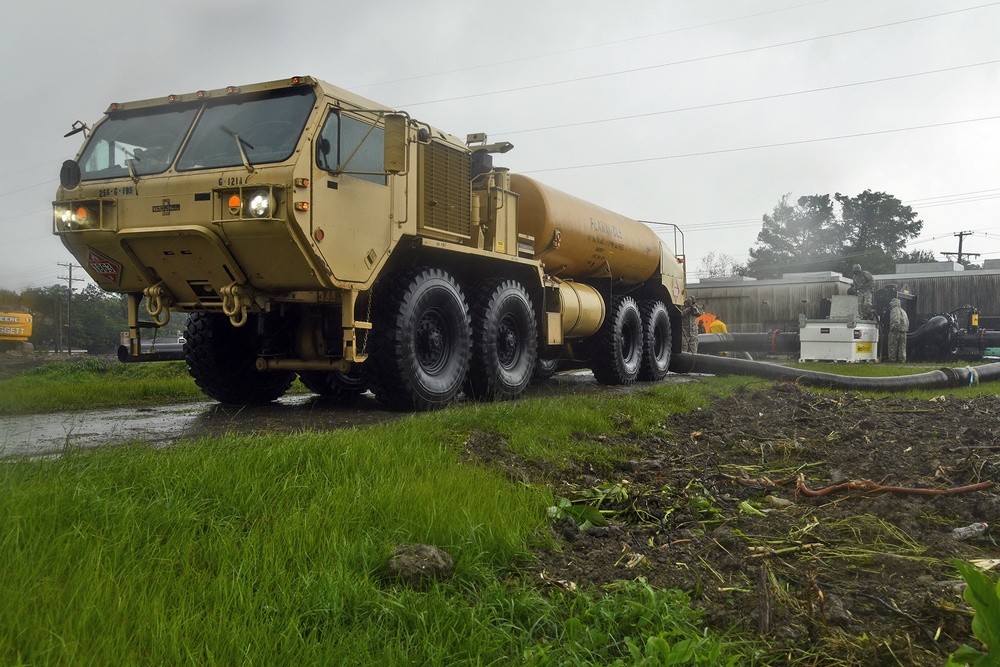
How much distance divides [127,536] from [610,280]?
10131mm

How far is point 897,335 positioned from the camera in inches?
880

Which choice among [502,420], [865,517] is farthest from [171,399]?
[865,517]

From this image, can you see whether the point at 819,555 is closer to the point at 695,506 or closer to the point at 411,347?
the point at 695,506

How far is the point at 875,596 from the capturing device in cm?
277

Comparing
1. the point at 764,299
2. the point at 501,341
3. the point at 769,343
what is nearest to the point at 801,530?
the point at 501,341

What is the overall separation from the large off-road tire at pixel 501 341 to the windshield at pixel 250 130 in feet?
9.79

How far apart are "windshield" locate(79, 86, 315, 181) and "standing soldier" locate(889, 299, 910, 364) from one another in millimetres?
20527

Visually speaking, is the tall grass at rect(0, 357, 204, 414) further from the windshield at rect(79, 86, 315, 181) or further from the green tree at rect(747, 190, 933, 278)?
the green tree at rect(747, 190, 933, 278)

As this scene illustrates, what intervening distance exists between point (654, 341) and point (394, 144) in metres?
8.24

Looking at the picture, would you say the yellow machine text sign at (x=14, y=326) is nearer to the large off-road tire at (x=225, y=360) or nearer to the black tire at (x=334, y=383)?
the large off-road tire at (x=225, y=360)

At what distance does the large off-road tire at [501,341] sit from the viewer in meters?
8.48

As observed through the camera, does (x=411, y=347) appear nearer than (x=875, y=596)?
No

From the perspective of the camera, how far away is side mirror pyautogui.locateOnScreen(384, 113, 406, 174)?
6.27 metres

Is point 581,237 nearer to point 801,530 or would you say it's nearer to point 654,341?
point 654,341
